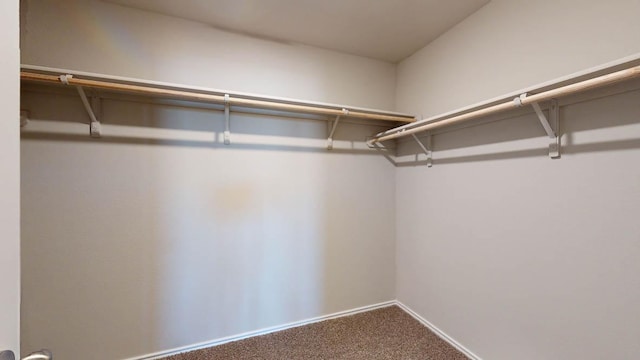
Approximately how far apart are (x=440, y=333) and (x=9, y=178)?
7.88 ft

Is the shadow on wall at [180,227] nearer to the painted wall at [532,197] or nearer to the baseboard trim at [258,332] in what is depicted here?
the baseboard trim at [258,332]

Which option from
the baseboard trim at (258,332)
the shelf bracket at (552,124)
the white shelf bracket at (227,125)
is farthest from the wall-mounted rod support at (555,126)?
the white shelf bracket at (227,125)

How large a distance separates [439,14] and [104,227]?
2.64 m

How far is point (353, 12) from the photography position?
1.67 metres

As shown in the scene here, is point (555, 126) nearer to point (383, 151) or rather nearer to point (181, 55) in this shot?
point (383, 151)

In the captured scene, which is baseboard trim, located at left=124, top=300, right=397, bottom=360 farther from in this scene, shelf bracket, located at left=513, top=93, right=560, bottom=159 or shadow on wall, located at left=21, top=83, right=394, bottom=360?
shelf bracket, located at left=513, top=93, right=560, bottom=159

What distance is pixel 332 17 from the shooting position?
173 cm

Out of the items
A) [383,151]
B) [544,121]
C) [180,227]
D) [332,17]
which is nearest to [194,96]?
[180,227]

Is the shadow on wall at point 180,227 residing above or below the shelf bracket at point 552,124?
below

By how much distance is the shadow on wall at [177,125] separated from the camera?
1482 millimetres

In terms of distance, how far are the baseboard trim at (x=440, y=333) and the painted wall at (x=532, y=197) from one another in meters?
0.04

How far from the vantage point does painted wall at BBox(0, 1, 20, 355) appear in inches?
18.7

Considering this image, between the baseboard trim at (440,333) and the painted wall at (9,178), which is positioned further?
the baseboard trim at (440,333)

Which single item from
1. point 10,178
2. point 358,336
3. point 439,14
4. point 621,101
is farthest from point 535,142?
point 10,178
